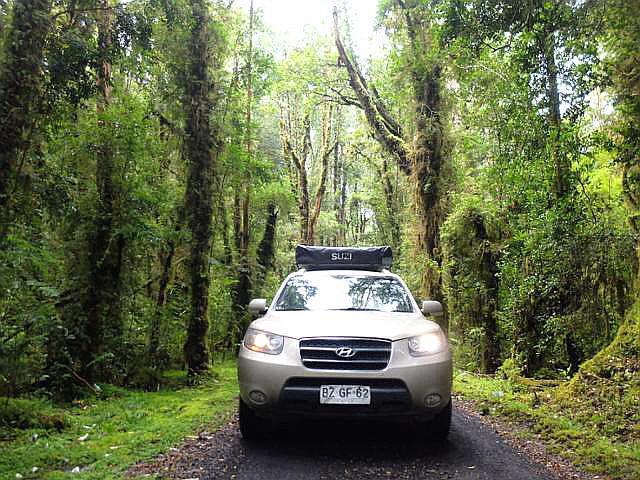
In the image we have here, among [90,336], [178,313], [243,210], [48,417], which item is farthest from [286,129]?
[48,417]

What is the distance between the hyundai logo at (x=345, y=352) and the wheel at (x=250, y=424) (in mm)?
1161

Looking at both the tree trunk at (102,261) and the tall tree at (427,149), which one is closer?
the tree trunk at (102,261)

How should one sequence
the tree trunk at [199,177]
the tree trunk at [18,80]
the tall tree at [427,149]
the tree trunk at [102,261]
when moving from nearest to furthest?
the tree trunk at [18,80], the tree trunk at [102,261], the tree trunk at [199,177], the tall tree at [427,149]

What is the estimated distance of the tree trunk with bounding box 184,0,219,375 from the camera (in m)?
11.3

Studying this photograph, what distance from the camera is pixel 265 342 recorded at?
5074mm

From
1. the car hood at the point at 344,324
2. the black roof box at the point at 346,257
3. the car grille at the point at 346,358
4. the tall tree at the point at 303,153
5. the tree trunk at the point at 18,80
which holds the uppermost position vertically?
the tall tree at the point at 303,153

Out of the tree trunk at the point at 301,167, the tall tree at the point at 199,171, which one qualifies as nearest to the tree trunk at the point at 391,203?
the tree trunk at the point at 301,167

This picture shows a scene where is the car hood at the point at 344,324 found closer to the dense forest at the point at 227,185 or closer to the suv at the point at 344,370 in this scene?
the suv at the point at 344,370

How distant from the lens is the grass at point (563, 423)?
464 cm

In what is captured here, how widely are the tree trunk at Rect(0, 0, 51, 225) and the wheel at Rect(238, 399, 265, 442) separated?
9.99 feet

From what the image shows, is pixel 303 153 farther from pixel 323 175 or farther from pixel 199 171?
pixel 199 171

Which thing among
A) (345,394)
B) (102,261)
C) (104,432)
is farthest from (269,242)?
(345,394)

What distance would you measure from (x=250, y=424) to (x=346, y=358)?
4.22ft

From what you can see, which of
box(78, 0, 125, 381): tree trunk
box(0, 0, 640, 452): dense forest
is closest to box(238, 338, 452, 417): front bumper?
box(0, 0, 640, 452): dense forest
